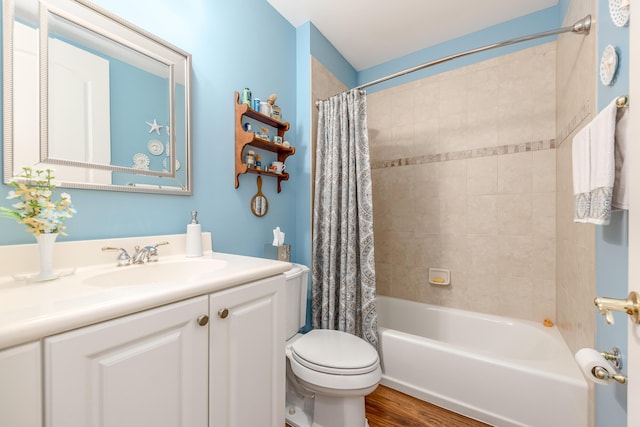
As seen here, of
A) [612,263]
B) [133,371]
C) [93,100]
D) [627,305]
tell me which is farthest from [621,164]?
[93,100]

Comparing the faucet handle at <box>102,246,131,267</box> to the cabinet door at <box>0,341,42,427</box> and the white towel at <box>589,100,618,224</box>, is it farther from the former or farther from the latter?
the white towel at <box>589,100,618,224</box>

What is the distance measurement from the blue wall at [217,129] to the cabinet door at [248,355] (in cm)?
59

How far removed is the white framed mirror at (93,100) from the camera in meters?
0.83

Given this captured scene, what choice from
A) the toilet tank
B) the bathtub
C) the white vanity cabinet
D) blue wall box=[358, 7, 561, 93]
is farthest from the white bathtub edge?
blue wall box=[358, 7, 561, 93]

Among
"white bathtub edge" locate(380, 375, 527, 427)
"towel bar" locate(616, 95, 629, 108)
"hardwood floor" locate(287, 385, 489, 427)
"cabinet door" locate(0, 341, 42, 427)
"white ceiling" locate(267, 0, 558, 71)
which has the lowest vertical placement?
"hardwood floor" locate(287, 385, 489, 427)

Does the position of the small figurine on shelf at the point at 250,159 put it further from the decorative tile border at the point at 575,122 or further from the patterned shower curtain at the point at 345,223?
the decorative tile border at the point at 575,122

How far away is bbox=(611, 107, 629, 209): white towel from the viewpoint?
0.68 meters

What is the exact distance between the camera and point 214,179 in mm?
1383

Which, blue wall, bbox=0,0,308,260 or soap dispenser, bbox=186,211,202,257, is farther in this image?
soap dispenser, bbox=186,211,202,257

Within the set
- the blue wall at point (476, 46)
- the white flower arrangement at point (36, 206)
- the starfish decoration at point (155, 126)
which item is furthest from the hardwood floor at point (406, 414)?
the blue wall at point (476, 46)

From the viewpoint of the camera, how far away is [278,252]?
1.63 m

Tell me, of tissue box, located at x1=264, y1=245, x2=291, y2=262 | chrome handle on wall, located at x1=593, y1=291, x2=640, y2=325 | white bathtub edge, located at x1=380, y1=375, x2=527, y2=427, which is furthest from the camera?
tissue box, located at x1=264, y1=245, x2=291, y2=262

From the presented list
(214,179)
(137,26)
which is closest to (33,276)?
(214,179)

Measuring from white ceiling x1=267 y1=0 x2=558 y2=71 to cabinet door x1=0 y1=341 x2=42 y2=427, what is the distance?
6.75 ft
